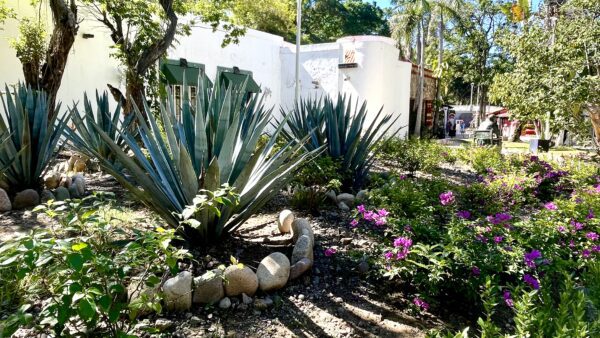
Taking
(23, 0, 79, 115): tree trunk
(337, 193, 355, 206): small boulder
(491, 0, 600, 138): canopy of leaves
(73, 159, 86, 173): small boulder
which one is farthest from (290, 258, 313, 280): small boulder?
(491, 0, 600, 138): canopy of leaves

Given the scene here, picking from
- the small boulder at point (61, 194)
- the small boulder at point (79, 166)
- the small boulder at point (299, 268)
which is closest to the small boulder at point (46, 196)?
the small boulder at point (61, 194)

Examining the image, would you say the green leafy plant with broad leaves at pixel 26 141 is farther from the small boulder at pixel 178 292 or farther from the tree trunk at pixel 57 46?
the small boulder at pixel 178 292

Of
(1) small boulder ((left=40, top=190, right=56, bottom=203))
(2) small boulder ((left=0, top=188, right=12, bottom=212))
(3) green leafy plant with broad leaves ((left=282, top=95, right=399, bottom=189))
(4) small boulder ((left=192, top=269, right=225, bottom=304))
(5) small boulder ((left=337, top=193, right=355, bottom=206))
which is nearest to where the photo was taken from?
(4) small boulder ((left=192, top=269, right=225, bottom=304))

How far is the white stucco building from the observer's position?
1121cm

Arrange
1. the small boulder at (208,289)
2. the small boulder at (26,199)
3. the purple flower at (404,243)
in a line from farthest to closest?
1. the small boulder at (26,199)
2. the purple flower at (404,243)
3. the small boulder at (208,289)

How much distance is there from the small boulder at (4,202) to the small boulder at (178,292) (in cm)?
261

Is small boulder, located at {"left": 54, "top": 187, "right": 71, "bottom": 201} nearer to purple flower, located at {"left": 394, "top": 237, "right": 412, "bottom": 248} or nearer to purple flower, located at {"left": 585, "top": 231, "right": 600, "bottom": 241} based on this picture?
purple flower, located at {"left": 394, "top": 237, "right": 412, "bottom": 248}

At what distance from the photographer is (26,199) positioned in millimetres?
4070

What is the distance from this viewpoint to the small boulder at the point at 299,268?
271 cm

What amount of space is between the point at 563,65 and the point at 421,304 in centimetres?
947

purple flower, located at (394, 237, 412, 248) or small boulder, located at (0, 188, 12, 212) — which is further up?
purple flower, located at (394, 237, 412, 248)

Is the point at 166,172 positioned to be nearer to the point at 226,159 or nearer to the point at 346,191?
the point at 226,159

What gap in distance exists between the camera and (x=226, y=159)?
2852mm

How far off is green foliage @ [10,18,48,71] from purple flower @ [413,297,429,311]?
815 cm
